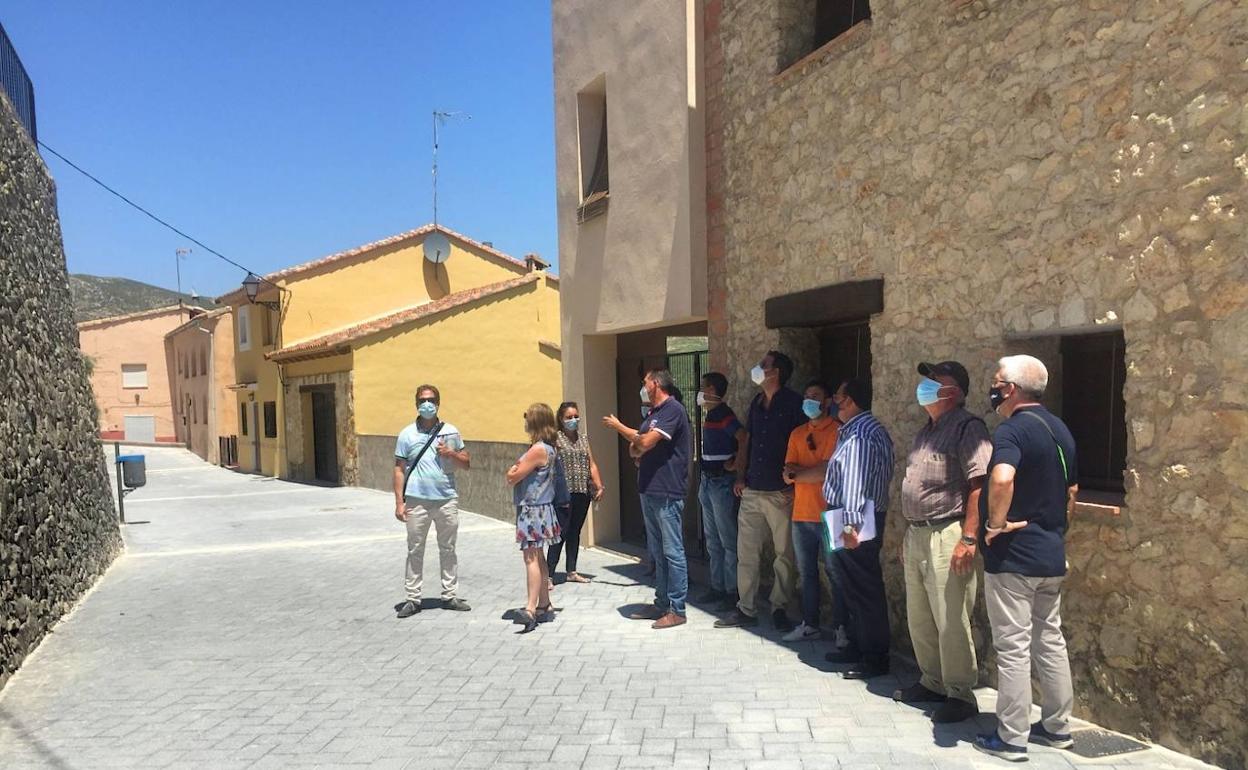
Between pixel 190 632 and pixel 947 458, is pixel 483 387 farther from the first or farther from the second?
pixel 947 458

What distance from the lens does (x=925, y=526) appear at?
432 centimetres

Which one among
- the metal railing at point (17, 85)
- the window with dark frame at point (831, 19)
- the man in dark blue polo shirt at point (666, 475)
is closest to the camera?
the man in dark blue polo shirt at point (666, 475)

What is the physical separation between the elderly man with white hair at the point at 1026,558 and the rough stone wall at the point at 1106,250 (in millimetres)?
364

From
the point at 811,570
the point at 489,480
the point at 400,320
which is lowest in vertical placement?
the point at 489,480

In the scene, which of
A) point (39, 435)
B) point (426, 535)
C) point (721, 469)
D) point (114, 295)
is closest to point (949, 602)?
point (721, 469)

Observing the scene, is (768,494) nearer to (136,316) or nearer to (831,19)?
(831,19)

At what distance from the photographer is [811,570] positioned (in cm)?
567

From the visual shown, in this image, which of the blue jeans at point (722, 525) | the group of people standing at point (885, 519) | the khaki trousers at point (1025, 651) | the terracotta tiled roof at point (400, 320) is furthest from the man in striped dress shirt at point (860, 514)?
the terracotta tiled roof at point (400, 320)

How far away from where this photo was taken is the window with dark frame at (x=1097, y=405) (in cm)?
433

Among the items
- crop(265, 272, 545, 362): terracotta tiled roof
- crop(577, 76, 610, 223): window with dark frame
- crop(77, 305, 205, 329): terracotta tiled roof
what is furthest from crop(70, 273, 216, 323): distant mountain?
crop(577, 76, 610, 223): window with dark frame

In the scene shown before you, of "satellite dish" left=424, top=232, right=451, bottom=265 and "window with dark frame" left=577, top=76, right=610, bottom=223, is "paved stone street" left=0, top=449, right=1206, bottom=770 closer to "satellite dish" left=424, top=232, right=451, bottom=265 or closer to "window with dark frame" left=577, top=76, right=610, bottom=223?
"window with dark frame" left=577, top=76, right=610, bottom=223

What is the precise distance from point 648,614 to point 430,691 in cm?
198

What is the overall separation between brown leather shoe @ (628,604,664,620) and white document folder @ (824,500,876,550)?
1928 millimetres

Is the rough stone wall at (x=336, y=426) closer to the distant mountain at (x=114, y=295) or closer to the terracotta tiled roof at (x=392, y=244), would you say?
the terracotta tiled roof at (x=392, y=244)
